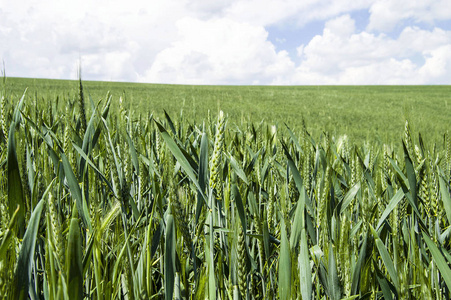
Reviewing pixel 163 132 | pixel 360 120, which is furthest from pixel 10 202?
pixel 360 120

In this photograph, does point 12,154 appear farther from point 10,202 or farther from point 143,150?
point 143,150

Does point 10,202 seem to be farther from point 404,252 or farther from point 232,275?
point 404,252

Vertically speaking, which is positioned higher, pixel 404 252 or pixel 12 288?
pixel 12 288

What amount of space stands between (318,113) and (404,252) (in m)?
11.2

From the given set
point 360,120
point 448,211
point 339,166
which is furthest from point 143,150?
point 360,120

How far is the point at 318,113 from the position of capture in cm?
1184

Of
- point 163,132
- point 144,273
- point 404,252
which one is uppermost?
point 163,132

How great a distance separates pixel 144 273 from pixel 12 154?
1.10 ft

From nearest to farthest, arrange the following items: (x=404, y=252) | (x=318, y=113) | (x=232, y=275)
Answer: (x=232, y=275) < (x=404, y=252) < (x=318, y=113)

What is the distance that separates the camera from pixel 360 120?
1087 cm

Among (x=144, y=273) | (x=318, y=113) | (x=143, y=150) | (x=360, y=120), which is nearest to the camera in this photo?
(x=144, y=273)

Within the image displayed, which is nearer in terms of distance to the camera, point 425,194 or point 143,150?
point 425,194

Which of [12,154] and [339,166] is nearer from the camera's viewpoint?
[12,154]

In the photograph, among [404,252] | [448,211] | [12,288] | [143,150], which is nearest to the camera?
[12,288]
